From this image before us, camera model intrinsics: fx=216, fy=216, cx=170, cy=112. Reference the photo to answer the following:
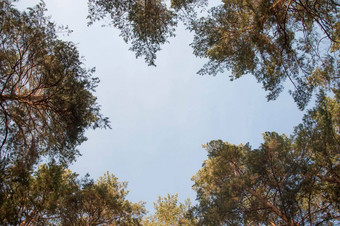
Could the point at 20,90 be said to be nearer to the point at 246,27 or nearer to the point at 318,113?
the point at 246,27

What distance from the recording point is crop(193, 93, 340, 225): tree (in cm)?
959

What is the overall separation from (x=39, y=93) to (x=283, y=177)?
39.5 ft

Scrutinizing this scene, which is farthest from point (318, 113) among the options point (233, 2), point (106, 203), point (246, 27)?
point (106, 203)

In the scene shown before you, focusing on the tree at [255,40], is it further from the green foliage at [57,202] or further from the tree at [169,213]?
the tree at [169,213]

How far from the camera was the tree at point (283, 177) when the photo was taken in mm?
9594

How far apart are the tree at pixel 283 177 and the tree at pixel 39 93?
7.55 metres

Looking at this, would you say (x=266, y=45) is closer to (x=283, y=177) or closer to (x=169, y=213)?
(x=283, y=177)

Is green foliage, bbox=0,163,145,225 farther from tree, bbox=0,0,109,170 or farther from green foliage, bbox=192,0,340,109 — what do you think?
green foliage, bbox=192,0,340,109

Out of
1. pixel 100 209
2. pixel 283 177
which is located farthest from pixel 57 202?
pixel 283 177

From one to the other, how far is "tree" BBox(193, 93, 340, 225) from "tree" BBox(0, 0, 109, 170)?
7.55m

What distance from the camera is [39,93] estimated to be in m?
9.14

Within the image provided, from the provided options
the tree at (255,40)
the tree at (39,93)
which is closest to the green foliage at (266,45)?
the tree at (255,40)

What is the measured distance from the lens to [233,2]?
982 cm

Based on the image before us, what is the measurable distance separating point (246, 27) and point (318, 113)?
5.25 meters
